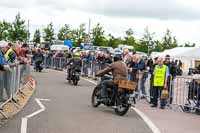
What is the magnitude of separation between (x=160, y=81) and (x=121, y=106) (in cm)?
298

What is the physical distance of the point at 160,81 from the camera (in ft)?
52.6

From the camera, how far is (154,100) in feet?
52.9

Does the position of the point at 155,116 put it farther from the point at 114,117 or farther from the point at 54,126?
the point at 54,126

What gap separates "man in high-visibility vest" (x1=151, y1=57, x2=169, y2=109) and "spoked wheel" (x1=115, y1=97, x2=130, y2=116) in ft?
8.76

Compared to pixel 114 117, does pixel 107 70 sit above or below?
above

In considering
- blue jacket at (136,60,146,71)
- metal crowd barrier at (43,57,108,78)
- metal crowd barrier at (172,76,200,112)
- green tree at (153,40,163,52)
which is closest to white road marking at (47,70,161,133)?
metal crowd barrier at (172,76,200,112)

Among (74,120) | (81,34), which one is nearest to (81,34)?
(81,34)

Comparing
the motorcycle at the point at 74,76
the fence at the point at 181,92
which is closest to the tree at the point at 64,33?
the motorcycle at the point at 74,76

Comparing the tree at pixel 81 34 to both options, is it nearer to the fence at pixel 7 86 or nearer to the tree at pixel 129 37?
the tree at pixel 129 37

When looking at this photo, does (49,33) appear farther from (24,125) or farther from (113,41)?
(24,125)

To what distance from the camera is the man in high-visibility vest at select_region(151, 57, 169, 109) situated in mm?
15945

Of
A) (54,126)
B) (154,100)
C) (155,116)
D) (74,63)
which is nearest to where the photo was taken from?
(54,126)

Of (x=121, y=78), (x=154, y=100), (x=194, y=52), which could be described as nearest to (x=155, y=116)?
(x=121, y=78)

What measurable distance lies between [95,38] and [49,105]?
67966mm
